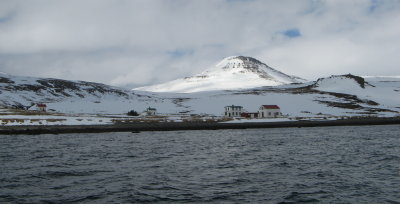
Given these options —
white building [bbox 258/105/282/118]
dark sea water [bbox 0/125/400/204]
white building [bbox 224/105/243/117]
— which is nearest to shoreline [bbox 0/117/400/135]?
white building [bbox 258/105/282/118]

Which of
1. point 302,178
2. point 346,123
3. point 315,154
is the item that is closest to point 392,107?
point 346,123

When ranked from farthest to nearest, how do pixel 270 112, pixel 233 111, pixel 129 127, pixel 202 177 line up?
pixel 233 111 → pixel 270 112 → pixel 129 127 → pixel 202 177

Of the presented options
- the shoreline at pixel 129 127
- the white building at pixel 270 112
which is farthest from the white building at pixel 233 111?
the shoreline at pixel 129 127

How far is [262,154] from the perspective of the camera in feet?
128

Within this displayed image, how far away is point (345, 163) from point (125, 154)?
21730 mm

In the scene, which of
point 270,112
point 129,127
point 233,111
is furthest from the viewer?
point 233,111

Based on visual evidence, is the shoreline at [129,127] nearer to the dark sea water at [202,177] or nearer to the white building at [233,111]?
the dark sea water at [202,177]

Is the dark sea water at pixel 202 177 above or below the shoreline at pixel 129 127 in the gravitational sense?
below

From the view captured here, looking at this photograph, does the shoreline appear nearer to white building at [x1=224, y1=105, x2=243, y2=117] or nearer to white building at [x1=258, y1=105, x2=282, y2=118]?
white building at [x1=258, y1=105, x2=282, y2=118]

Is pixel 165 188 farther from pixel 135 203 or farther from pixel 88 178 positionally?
pixel 88 178

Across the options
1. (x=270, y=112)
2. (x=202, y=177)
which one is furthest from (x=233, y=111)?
(x=202, y=177)

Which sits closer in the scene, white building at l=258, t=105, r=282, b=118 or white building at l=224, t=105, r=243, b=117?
white building at l=258, t=105, r=282, b=118

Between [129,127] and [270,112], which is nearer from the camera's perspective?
[129,127]

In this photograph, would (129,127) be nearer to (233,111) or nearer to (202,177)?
(202,177)
